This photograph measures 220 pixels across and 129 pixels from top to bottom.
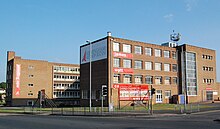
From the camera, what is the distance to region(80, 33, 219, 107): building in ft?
193

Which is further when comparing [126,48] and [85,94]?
[85,94]

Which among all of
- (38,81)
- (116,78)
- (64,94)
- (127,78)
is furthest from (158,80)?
(38,81)

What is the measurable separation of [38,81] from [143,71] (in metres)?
39.3

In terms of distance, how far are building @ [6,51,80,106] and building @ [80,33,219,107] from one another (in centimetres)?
2461

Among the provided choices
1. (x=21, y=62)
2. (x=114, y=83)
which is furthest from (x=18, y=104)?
(x=114, y=83)

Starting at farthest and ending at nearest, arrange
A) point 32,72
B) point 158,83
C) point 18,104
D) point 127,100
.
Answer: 1. point 32,72
2. point 18,104
3. point 158,83
4. point 127,100

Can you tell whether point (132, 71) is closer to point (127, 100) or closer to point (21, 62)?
point (127, 100)

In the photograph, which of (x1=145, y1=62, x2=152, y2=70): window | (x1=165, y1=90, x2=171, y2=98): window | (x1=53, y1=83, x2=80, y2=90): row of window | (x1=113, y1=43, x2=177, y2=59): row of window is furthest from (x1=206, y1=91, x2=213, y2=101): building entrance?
(x1=53, y1=83, x2=80, y2=90): row of window

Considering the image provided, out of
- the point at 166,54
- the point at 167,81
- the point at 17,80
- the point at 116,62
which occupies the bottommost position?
the point at 167,81

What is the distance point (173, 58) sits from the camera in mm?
72750

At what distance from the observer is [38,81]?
294 feet

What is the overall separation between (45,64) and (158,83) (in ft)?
136

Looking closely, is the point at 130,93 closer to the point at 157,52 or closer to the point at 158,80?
the point at 158,80

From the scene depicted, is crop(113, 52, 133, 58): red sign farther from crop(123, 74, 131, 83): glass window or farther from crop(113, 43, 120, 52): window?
crop(123, 74, 131, 83): glass window
